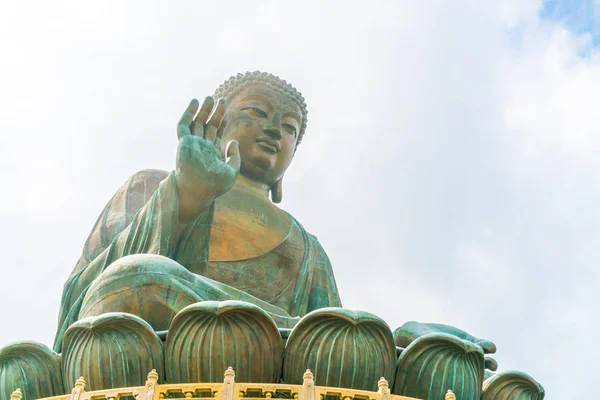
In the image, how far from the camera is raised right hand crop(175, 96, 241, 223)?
12.0 metres

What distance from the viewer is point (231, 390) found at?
935cm

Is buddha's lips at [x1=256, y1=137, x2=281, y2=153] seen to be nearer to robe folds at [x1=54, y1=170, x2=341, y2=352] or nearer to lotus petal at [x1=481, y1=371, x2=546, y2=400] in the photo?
robe folds at [x1=54, y1=170, x2=341, y2=352]

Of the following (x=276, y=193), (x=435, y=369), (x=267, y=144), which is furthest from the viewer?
(x=276, y=193)

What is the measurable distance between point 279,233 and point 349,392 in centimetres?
472

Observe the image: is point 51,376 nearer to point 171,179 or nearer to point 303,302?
point 171,179

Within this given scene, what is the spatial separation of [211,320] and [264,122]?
202 inches

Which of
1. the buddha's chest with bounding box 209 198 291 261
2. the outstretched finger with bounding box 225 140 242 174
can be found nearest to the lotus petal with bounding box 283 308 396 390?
the outstretched finger with bounding box 225 140 242 174

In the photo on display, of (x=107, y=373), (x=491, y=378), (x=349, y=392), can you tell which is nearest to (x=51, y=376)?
(x=107, y=373)

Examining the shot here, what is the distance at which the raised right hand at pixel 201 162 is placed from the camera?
39.5ft

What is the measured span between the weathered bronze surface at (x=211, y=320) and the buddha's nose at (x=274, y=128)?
1.02 m

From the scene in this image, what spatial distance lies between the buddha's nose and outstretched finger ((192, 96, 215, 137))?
A: 216cm

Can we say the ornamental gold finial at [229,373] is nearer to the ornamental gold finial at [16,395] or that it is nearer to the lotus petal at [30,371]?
the ornamental gold finial at [16,395]

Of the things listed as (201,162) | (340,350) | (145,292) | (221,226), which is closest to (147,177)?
(221,226)

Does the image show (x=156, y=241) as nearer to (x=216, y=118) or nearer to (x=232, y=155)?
(x=232, y=155)
